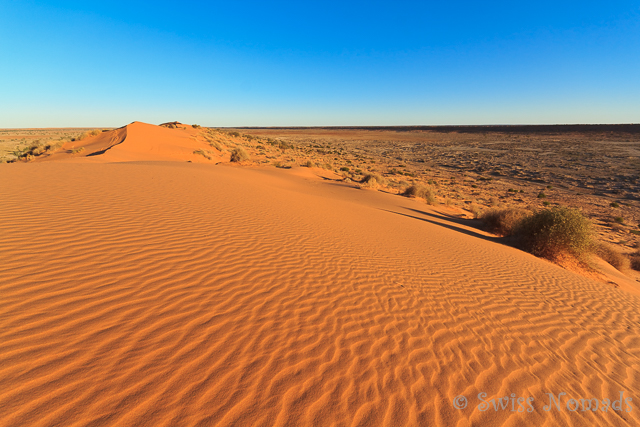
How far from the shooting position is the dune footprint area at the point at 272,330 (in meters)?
2.33

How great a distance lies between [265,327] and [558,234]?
34.2 feet

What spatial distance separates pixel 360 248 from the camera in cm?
678

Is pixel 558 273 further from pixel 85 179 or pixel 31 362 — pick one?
pixel 85 179

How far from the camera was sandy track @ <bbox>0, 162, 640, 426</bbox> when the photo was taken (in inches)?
91.7

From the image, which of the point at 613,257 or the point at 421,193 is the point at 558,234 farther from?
the point at 421,193

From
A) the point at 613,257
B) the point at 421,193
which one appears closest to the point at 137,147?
the point at 421,193

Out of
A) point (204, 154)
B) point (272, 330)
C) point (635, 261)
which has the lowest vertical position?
point (635, 261)

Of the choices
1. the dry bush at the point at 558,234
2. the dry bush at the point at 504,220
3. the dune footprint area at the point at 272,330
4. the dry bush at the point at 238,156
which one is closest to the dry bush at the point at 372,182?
the dry bush at the point at 504,220

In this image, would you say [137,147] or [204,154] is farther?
[204,154]

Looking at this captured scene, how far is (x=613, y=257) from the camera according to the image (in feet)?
32.7

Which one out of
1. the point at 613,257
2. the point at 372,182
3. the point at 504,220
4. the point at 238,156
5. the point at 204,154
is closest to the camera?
the point at 613,257

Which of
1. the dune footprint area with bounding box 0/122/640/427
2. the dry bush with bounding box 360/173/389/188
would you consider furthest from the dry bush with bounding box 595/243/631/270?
the dry bush with bounding box 360/173/389/188

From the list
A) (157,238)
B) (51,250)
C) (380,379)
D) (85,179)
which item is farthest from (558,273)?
(85,179)

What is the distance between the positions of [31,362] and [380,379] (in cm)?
309
